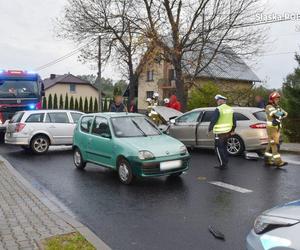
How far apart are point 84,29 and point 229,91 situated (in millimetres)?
11089

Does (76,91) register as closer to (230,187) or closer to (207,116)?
(207,116)

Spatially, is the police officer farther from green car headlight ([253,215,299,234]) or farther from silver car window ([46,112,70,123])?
green car headlight ([253,215,299,234])

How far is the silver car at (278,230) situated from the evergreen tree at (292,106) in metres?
15.2

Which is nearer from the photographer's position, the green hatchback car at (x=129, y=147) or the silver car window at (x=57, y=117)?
the green hatchback car at (x=129, y=147)

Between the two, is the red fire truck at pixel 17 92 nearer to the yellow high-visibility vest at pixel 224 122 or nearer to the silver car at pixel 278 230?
the yellow high-visibility vest at pixel 224 122

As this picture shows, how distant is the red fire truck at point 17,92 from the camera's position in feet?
61.2

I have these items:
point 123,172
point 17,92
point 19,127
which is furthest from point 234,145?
point 17,92

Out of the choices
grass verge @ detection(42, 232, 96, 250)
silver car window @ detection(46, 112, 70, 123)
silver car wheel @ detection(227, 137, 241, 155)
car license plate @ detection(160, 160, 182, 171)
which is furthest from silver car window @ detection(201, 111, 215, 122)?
grass verge @ detection(42, 232, 96, 250)

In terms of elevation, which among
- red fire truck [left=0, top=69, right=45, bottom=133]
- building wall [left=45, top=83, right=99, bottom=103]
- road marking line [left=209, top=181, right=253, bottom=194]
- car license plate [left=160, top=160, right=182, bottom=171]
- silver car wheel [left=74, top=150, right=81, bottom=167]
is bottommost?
road marking line [left=209, top=181, right=253, bottom=194]

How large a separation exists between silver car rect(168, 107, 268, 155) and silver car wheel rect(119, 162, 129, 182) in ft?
16.8

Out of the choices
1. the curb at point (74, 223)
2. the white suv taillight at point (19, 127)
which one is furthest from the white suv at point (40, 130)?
the curb at point (74, 223)

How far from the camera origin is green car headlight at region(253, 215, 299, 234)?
3049 millimetres

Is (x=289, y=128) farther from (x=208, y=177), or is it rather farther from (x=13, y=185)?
(x=13, y=185)

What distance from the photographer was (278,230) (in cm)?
308
